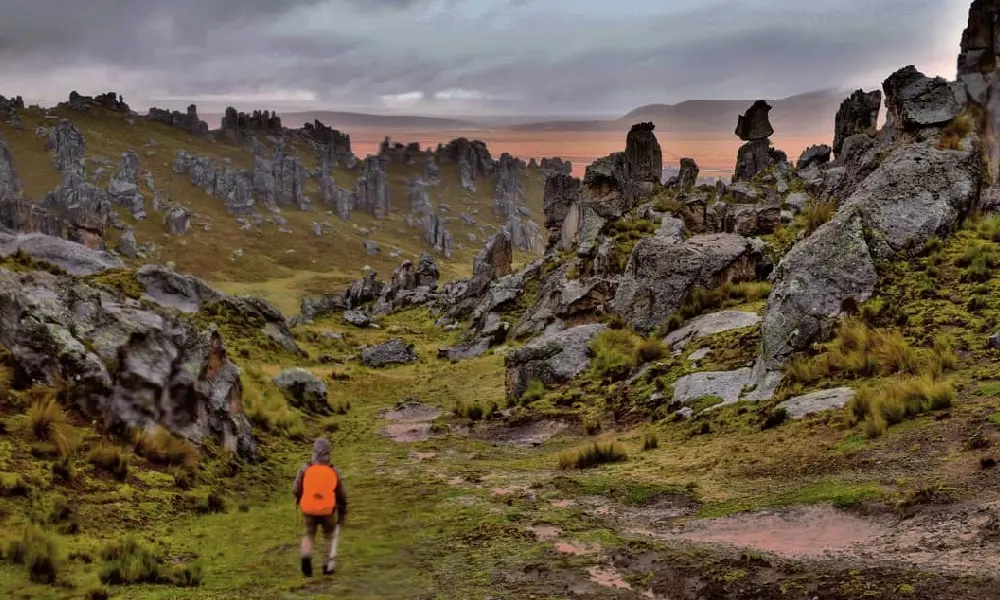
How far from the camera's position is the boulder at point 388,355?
42.4m

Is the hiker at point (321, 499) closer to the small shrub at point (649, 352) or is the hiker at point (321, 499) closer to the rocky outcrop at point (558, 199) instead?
the small shrub at point (649, 352)

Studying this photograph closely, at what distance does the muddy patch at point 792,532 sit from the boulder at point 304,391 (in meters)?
18.1

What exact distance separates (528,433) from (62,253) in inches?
1205

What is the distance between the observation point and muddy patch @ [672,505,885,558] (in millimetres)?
7984

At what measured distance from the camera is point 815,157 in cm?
8781

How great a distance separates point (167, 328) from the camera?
1686 cm

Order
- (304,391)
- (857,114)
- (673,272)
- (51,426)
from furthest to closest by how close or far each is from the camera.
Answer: (857,114) → (304,391) → (673,272) → (51,426)

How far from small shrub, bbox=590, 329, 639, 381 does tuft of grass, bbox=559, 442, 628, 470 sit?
22.8ft

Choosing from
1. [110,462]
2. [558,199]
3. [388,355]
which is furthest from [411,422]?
[558,199]

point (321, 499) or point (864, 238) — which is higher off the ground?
point (864, 238)

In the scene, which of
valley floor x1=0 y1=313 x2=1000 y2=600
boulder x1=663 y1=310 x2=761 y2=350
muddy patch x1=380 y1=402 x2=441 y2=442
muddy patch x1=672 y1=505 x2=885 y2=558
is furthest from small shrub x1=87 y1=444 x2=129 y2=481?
boulder x1=663 y1=310 x2=761 y2=350

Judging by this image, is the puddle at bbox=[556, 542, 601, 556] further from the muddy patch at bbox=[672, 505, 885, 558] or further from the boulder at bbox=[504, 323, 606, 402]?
the boulder at bbox=[504, 323, 606, 402]

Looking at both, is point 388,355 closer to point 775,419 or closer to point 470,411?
point 470,411

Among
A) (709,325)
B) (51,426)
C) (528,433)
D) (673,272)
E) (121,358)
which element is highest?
(673,272)
